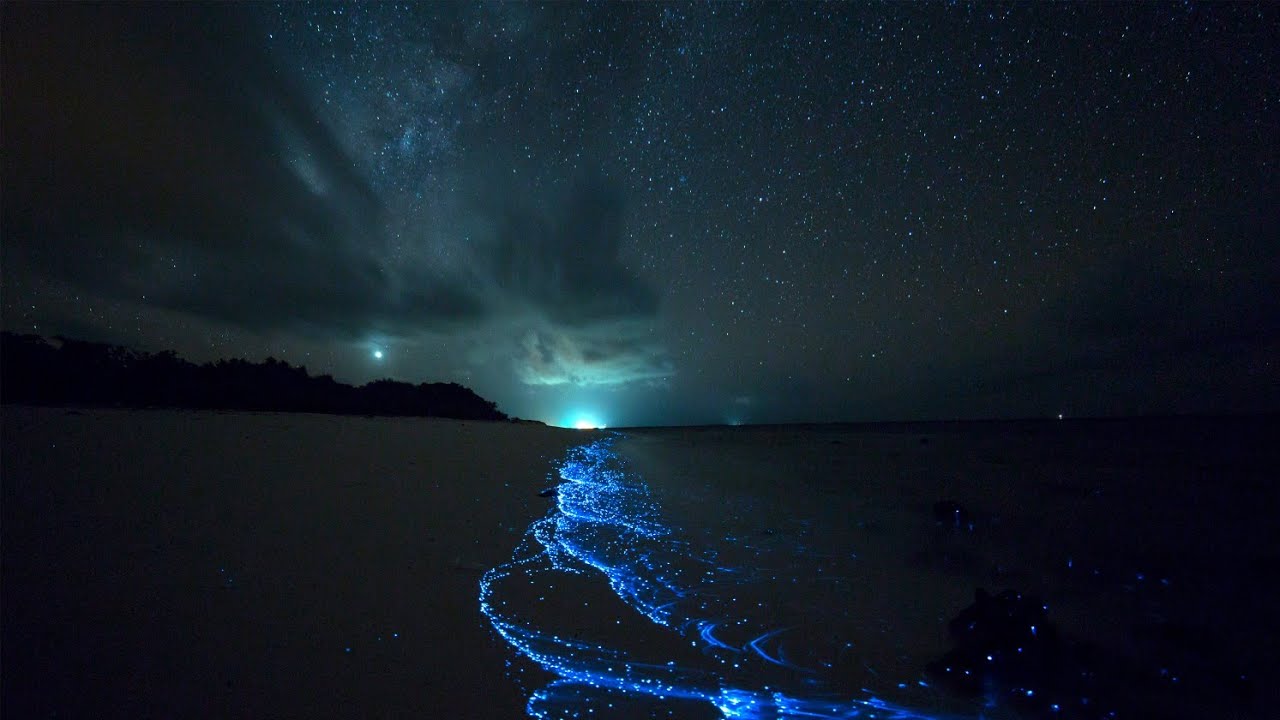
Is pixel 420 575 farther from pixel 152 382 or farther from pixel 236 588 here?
pixel 152 382

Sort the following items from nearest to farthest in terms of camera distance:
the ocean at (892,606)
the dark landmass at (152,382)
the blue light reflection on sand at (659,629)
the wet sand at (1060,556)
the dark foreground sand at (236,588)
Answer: the dark foreground sand at (236,588), the blue light reflection on sand at (659,629), the ocean at (892,606), the wet sand at (1060,556), the dark landmass at (152,382)

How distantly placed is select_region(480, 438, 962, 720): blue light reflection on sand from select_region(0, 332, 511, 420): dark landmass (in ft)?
51.3

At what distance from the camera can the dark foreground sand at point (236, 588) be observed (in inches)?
68.9

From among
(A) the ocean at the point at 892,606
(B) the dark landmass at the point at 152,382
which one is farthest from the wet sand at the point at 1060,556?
(B) the dark landmass at the point at 152,382

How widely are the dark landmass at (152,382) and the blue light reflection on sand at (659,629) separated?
51.3 ft

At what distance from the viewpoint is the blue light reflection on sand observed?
1.99m

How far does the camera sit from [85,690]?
165 cm

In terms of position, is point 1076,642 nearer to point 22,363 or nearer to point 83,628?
point 83,628

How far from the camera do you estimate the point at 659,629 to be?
260 centimetres

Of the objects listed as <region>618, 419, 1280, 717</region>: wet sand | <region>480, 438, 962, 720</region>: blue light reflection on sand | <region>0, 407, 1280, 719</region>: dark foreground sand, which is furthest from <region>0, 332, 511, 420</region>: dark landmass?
<region>618, 419, 1280, 717</region>: wet sand

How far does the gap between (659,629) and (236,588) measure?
2396 millimetres

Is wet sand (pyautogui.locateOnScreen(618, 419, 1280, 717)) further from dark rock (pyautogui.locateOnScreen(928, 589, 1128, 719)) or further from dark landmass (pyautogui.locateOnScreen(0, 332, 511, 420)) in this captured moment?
dark landmass (pyautogui.locateOnScreen(0, 332, 511, 420))

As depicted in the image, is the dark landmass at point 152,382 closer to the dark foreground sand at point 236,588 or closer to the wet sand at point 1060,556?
the dark foreground sand at point 236,588

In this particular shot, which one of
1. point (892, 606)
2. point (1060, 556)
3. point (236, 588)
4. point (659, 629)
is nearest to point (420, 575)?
point (236, 588)
